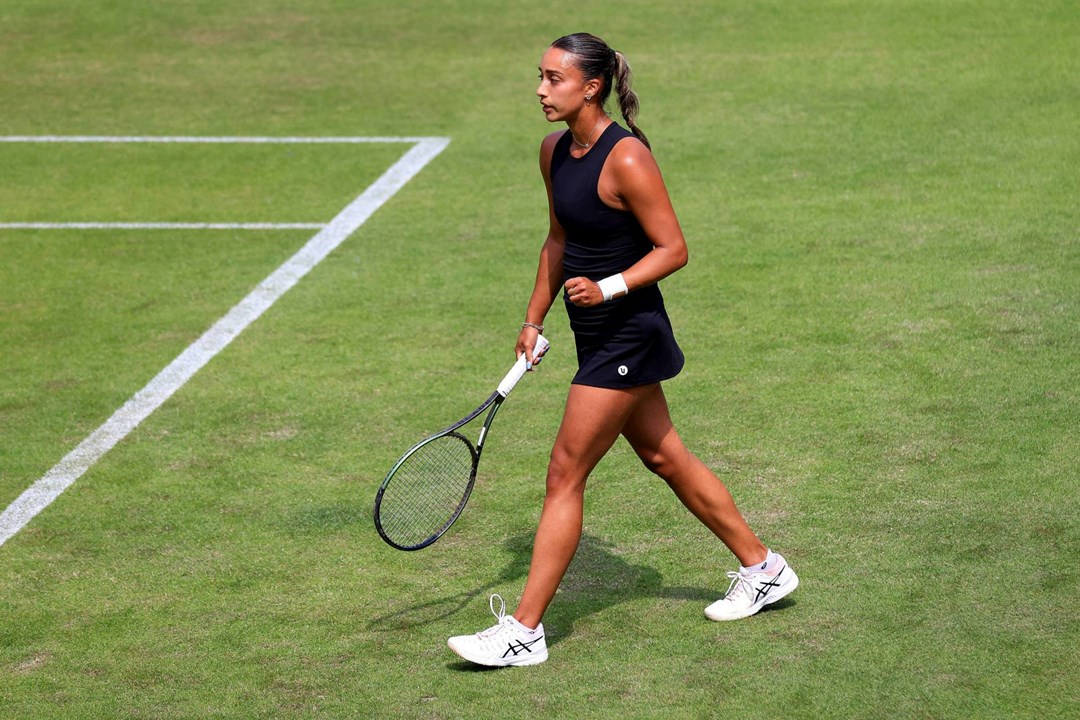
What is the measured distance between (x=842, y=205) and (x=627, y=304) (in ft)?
21.3

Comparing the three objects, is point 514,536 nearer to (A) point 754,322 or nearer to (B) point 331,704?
(B) point 331,704

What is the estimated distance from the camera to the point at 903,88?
14.9 m

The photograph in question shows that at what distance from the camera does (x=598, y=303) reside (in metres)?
5.52

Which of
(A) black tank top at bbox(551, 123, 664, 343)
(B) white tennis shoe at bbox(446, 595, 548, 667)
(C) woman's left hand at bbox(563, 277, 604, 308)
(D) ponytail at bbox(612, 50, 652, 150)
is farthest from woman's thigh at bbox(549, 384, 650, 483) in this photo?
(D) ponytail at bbox(612, 50, 652, 150)

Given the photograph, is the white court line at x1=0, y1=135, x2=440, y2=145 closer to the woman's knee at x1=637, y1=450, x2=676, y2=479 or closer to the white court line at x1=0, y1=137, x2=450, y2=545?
the white court line at x1=0, y1=137, x2=450, y2=545

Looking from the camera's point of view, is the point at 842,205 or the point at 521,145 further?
the point at 521,145

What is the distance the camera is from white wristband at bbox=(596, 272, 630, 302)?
551 cm

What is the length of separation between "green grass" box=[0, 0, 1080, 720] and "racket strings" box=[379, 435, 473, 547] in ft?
1.27

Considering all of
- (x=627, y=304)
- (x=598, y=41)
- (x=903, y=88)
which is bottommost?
(x=903, y=88)

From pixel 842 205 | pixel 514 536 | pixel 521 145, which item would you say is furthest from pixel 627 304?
pixel 521 145

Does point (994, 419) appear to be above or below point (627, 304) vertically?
below

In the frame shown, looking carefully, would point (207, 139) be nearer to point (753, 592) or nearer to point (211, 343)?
point (211, 343)

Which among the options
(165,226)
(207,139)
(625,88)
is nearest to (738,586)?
(625,88)

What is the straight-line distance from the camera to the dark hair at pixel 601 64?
5.57 metres
